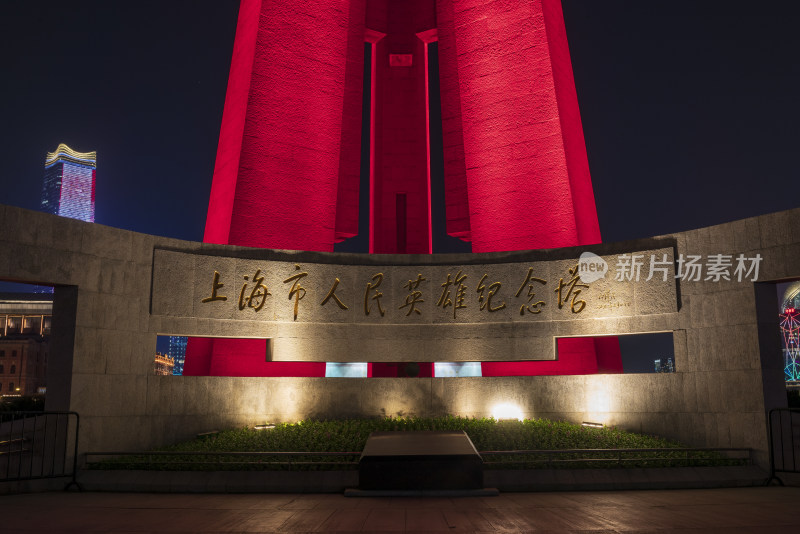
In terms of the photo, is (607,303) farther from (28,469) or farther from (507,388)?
(28,469)

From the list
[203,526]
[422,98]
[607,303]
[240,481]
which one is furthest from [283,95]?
[203,526]

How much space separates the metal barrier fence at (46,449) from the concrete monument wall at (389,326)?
45 centimetres

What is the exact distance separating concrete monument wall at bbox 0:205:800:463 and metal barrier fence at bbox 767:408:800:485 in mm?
265

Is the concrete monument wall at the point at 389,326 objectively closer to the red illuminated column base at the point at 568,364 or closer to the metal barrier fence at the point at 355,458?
the metal barrier fence at the point at 355,458

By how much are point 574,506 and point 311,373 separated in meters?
12.4

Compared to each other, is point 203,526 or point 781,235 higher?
point 781,235

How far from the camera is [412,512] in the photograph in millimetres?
10180

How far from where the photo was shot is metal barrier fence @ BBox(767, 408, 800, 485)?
12.9 m

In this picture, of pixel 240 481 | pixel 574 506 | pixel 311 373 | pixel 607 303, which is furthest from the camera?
pixel 311 373

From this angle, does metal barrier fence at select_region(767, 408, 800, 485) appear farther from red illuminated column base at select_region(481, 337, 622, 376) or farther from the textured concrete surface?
red illuminated column base at select_region(481, 337, 622, 376)

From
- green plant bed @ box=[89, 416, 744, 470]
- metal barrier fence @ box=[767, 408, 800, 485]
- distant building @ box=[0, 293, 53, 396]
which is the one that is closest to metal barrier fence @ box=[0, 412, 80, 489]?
→ green plant bed @ box=[89, 416, 744, 470]

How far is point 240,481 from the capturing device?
41.2 feet

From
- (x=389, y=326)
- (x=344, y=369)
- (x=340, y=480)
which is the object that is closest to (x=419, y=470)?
(x=340, y=480)

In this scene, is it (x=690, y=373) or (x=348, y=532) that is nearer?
(x=348, y=532)
